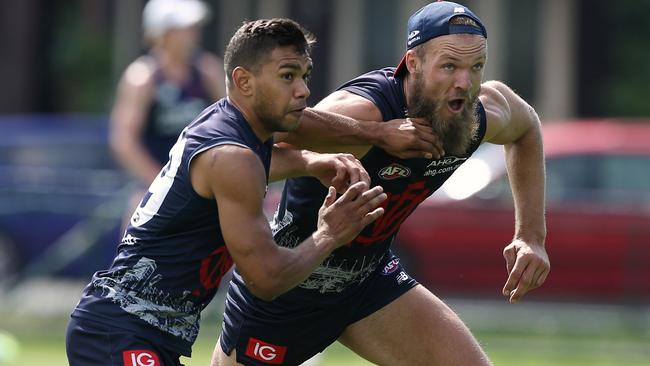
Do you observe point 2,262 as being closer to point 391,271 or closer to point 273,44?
point 391,271

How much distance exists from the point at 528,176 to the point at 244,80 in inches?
70.8

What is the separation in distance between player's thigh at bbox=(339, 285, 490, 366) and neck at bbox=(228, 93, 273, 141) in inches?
50.9

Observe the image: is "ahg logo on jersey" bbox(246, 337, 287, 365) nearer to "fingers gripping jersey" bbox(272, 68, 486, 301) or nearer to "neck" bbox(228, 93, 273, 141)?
"fingers gripping jersey" bbox(272, 68, 486, 301)

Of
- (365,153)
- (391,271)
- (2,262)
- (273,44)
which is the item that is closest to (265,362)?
(391,271)

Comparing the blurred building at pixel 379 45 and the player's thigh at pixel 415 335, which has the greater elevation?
the player's thigh at pixel 415 335

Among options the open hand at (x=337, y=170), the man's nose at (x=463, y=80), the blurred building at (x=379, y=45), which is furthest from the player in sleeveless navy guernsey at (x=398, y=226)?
the blurred building at (x=379, y=45)

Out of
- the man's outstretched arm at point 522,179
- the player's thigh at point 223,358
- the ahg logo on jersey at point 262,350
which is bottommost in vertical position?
the player's thigh at point 223,358

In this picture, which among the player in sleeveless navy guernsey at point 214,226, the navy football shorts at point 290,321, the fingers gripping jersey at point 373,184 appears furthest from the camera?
the navy football shorts at point 290,321

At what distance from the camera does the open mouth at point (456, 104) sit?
5.75 meters

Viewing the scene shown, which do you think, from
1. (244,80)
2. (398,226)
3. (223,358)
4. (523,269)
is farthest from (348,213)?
(223,358)

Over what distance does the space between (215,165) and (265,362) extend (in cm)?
148

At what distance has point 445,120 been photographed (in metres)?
5.76

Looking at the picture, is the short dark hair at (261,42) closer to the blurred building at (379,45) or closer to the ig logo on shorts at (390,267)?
the ig logo on shorts at (390,267)

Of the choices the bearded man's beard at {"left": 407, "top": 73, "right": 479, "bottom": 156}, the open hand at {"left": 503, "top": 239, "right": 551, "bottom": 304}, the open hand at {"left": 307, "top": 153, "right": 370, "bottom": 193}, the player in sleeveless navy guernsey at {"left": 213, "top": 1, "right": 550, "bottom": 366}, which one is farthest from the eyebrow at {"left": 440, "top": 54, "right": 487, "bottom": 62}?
the open hand at {"left": 503, "top": 239, "right": 551, "bottom": 304}
